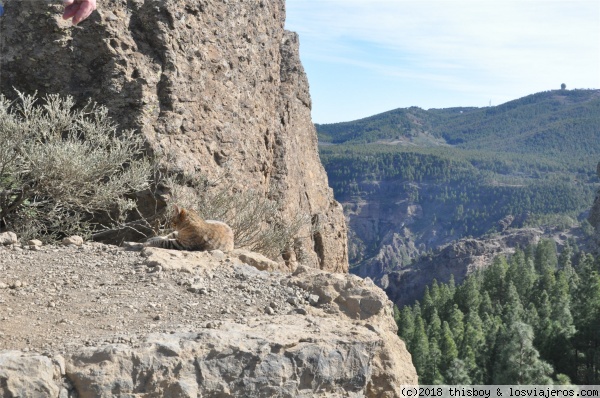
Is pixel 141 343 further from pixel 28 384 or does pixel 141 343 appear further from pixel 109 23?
pixel 109 23

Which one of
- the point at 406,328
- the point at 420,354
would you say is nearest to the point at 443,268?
the point at 406,328

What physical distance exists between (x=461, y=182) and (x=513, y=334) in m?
115

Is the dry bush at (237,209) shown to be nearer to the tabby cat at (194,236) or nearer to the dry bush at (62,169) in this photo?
the dry bush at (62,169)

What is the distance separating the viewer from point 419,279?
68.4 meters

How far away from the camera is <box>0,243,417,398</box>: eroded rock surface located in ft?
11.8

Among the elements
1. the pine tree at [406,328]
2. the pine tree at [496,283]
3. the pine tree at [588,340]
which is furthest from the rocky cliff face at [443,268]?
the pine tree at [588,340]

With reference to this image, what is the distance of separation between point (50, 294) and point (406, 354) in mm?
2504

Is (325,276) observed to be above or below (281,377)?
above

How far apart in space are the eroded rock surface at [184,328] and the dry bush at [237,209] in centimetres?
142

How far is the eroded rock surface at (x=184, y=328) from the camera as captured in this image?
3.59 meters

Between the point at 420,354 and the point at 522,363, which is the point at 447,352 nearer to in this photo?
the point at 420,354

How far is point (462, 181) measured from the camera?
136m

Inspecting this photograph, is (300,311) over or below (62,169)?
below

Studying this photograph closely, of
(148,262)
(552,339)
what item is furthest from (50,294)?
(552,339)
